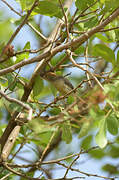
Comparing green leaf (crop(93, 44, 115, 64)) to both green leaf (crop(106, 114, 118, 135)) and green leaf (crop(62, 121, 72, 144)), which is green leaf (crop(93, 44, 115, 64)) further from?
green leaf (crop(62, 121, 72, 144))

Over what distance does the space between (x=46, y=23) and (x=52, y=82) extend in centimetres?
136

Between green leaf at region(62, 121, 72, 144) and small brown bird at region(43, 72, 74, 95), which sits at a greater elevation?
small brown bird at region(43, 72, 74, 95)

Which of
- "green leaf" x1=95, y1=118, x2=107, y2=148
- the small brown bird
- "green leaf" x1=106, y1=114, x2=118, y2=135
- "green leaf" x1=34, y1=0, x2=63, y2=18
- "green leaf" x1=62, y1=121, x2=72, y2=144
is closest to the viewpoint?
"green leaf" x1=95, y1=118, x2=107, y2=148

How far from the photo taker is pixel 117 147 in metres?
1.32

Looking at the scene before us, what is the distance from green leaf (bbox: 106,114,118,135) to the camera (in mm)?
1327

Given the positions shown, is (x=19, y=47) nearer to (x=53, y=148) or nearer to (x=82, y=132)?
(x=53, y=148)

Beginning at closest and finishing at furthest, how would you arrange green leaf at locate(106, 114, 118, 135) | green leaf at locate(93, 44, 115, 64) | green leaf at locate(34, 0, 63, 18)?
green leaf at locate(106, 114, 118, 135) → green leaf at locate(93, 44, 115, 64) → green leaf at locate(34, 0, 63, 18)

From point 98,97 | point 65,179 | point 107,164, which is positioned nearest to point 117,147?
point 107,164

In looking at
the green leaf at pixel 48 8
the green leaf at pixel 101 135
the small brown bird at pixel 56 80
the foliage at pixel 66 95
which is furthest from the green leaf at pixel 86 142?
the green leaf at pixel 48 8

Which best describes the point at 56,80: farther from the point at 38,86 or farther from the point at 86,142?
the point at 86,142

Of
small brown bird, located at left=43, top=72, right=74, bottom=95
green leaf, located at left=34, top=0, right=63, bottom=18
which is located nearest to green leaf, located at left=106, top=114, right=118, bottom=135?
green leaf, located at left=34, top=0, right=63, bottom=18

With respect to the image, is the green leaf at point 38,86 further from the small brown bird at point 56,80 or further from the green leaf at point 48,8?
the green leaf at point 48,8

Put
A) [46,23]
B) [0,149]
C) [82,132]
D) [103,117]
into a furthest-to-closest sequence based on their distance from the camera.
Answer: [46,23] < [0,149] < [103,117] < [82,132]

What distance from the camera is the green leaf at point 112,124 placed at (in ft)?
4.35
